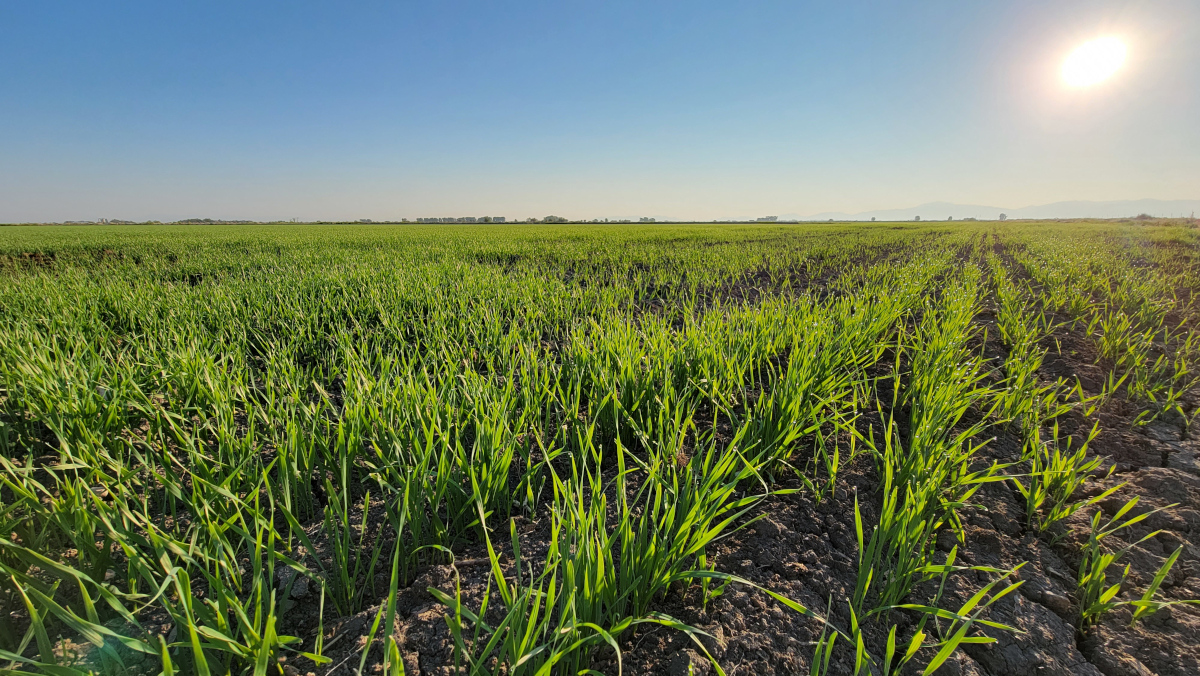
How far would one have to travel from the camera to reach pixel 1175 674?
106 centimetres

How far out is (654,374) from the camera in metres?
2.18

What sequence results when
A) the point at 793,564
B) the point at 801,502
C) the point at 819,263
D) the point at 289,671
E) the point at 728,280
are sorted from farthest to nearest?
1. the point at 819,263
2. the point at 728,280
3. the point at 801,502
4. the point at 793,564
5. the point at 289,671

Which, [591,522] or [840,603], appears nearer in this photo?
[591,522]

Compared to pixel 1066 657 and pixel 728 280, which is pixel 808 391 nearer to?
pixel 1066 657

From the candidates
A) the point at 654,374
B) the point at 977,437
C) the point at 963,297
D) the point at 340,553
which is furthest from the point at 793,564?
the point at 963,297

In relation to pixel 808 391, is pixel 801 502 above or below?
below

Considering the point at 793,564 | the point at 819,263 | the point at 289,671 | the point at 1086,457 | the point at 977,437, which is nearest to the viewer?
the point at 289,671

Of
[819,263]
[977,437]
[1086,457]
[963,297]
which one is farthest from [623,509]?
[819,263]

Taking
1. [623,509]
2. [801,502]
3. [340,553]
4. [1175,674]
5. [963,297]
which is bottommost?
[1175,674]

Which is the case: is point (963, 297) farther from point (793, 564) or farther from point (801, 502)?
point (793, 564)

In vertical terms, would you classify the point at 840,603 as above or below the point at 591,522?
below

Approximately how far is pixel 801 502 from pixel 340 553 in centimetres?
146

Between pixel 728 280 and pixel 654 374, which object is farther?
pixel 728 280

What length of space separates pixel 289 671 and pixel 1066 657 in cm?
183
